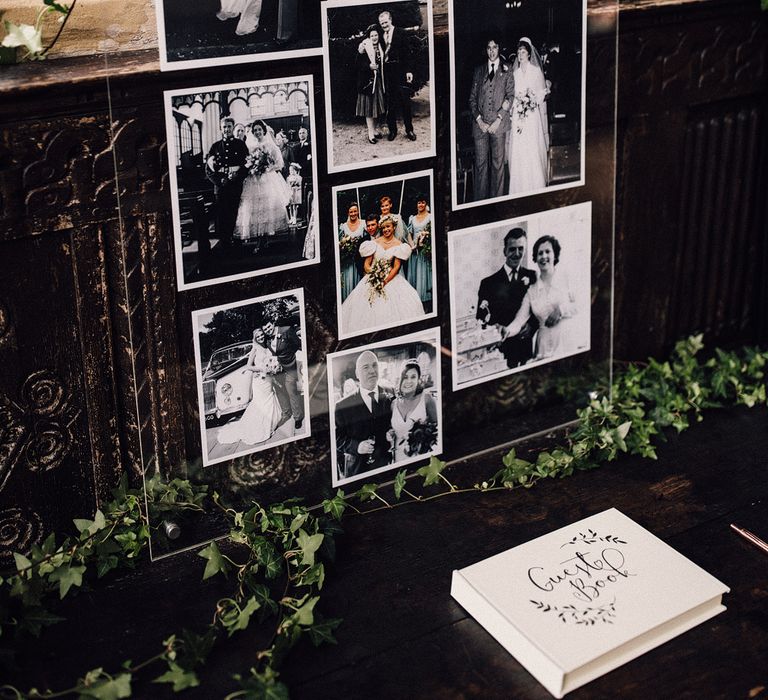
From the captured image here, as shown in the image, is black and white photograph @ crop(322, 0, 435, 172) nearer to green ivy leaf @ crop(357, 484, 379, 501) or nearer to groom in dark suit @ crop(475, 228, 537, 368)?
groom in dark suit @ crop(475, 228, 537, 368)

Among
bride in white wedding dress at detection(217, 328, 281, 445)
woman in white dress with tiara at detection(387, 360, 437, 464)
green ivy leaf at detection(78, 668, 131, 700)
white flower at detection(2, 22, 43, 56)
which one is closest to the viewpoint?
green ivy leaf at detection(78, 668, 131, 700)

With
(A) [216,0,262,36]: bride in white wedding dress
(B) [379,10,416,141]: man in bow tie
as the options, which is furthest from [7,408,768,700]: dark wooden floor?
(A) [216,0,262,36]: bride in white wedding dress

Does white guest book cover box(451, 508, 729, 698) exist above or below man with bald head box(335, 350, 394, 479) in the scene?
below

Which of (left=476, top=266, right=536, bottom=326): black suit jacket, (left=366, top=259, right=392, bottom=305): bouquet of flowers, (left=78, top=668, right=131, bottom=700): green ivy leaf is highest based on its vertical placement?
(left=366, top=259, right=392, bottom=305): bouquet of flowers

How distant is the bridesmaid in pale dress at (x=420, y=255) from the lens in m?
1.24

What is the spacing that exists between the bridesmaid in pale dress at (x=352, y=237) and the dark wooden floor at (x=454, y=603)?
290mm

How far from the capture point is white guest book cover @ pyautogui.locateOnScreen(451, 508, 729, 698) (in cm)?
101

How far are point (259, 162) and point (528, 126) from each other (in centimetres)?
36

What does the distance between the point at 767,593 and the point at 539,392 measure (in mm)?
438

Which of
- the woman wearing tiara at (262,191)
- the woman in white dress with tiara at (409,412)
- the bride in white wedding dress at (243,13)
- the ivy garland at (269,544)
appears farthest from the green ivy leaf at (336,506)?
the bride in white wedding dress at (243,13)

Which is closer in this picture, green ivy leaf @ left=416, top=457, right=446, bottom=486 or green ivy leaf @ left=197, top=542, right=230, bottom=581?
green ivy leaf @ left=197, top=542, right=230, bottom=581

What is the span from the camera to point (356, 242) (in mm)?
1204

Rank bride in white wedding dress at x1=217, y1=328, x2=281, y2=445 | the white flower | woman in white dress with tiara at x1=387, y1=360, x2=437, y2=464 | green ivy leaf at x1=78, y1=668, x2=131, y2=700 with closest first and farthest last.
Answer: green ivy leaf at x1=78, y1=668, x2=131, y2=700 < the white flower < bride in white wedding dress at x1=217, y1=328, x2=281, y2=445 < woman in white dress with tiara at x1=387, y1=360, x2=437, y2=464

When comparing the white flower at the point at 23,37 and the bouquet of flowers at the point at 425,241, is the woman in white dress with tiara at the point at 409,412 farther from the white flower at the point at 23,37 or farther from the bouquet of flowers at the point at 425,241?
the white flower at the point at 23,37
